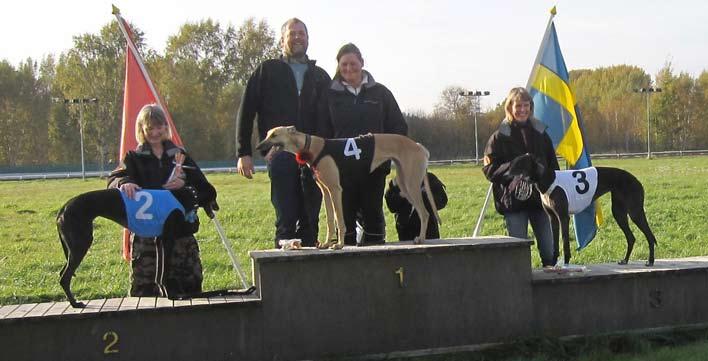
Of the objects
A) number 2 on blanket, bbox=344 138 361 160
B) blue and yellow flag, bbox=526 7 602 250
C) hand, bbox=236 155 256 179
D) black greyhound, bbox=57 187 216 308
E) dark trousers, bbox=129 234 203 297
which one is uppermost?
blue and yellow flag, bbox=526 7 602 250

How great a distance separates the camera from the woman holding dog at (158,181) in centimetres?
502

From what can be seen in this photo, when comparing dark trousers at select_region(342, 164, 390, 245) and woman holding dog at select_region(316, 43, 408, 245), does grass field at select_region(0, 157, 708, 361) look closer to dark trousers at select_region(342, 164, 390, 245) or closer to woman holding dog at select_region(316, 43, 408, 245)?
dark trousers at select_region(342, 164, 390, 245)

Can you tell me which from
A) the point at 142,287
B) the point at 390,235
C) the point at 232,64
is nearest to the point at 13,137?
the point at 232,64

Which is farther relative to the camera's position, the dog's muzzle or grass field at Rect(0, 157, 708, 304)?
grass field at Rect(0, 157, 708, 304)

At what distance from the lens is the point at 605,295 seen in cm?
524

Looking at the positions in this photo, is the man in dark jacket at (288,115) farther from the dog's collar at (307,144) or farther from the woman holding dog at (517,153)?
the woman holding dog at (517,153)

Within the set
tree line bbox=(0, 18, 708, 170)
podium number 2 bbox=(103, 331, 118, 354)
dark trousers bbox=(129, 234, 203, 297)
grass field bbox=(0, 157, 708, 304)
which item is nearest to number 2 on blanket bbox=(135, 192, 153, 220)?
dark trousers bbox=(129, 234, 203, 297)

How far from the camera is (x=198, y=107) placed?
201 feet

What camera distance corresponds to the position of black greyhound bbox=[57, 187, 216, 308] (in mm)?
4453

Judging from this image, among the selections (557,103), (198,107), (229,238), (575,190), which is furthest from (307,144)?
(198,107)

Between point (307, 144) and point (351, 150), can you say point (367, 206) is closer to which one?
point (351, 150)

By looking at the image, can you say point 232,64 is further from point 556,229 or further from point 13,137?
point 556,229

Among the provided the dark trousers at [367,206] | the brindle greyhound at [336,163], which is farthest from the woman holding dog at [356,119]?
the brindle greyhound at [336,163]

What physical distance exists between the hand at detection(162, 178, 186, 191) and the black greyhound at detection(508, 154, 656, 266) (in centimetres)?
248
